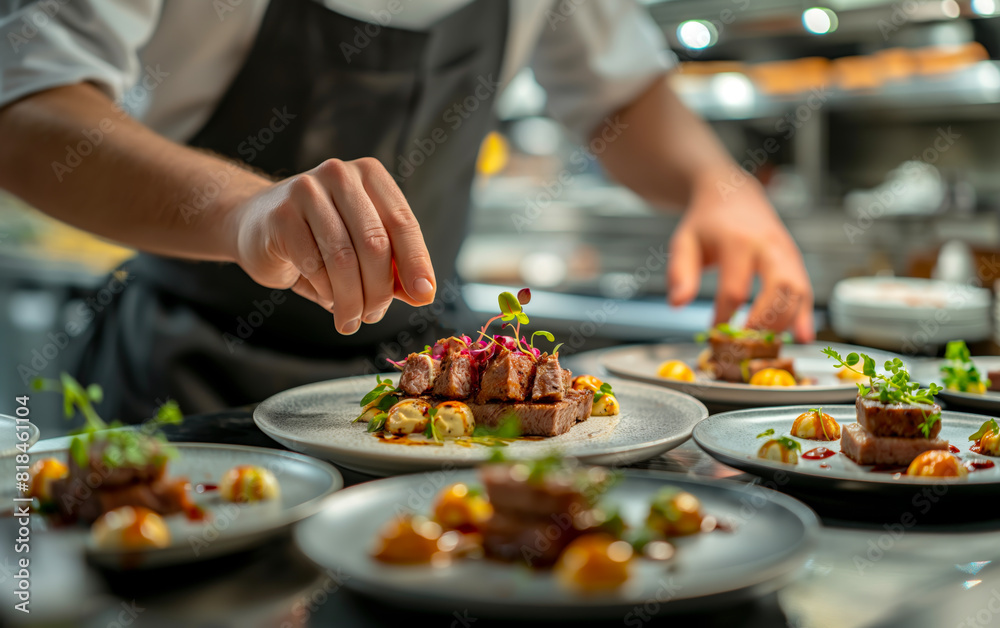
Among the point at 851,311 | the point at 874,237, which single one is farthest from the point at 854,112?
the point at 851,311

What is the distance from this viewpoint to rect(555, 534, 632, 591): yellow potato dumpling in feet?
2.16

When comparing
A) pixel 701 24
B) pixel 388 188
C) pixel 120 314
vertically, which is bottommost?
pixel 120 314

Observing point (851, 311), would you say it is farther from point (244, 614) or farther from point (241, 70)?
point (244, 614)

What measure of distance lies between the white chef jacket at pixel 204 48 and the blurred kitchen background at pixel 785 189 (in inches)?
44.3

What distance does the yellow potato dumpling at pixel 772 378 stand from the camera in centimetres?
164

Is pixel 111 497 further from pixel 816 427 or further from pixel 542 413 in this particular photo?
pixel 816 427

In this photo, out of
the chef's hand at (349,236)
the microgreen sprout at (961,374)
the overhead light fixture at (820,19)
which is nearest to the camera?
the chef's hand at (349,236)

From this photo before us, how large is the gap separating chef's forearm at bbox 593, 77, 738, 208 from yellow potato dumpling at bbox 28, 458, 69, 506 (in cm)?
205

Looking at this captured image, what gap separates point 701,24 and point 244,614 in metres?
4.68

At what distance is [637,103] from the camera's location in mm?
2736

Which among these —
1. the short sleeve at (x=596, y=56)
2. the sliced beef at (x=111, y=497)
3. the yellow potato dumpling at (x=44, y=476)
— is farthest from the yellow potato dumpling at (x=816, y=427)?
the short sleeve at (x=596, y=56)

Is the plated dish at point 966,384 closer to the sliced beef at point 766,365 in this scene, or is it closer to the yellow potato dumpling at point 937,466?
the sliced beef at point 766,365

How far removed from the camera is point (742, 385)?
5.08ft

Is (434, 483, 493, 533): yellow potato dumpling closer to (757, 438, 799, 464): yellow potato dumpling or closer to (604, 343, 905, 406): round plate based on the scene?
(757, 438, 799, 464): yellow potato dumpling
